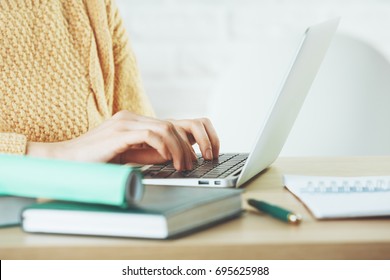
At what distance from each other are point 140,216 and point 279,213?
0.15 m

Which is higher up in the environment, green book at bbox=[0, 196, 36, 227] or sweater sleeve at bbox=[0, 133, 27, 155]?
sweater sleeve at bbox=[0, 133, 27, 155]

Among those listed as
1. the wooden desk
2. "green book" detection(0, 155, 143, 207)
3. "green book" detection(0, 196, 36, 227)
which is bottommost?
the wooden desk

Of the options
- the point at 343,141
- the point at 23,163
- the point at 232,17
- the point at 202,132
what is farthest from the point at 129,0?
the point at 23,163

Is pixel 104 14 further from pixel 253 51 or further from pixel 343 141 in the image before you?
pixel 343 141

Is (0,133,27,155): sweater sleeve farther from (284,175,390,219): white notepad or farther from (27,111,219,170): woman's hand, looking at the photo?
(284,175,390,219): white notepad

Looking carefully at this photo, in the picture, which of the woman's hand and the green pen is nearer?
the green pen

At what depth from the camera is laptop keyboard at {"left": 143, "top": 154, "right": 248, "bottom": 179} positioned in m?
0.85

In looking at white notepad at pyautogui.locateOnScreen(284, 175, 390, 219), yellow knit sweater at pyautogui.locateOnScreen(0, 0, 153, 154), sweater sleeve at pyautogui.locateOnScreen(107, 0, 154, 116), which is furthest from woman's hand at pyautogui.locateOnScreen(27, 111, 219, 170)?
sweater sleeve at pyautogui.locateOnScreen(107, 0, 154, 116)

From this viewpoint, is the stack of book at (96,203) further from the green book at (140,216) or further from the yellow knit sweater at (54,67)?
the yellow knit sweater at (54,67)

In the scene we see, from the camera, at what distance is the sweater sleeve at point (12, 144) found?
3.01 ft

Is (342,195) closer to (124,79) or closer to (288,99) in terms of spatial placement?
(288,99)

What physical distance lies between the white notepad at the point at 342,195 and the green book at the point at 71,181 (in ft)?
0.64

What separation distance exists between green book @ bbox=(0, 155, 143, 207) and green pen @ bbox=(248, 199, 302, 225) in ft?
0.46
